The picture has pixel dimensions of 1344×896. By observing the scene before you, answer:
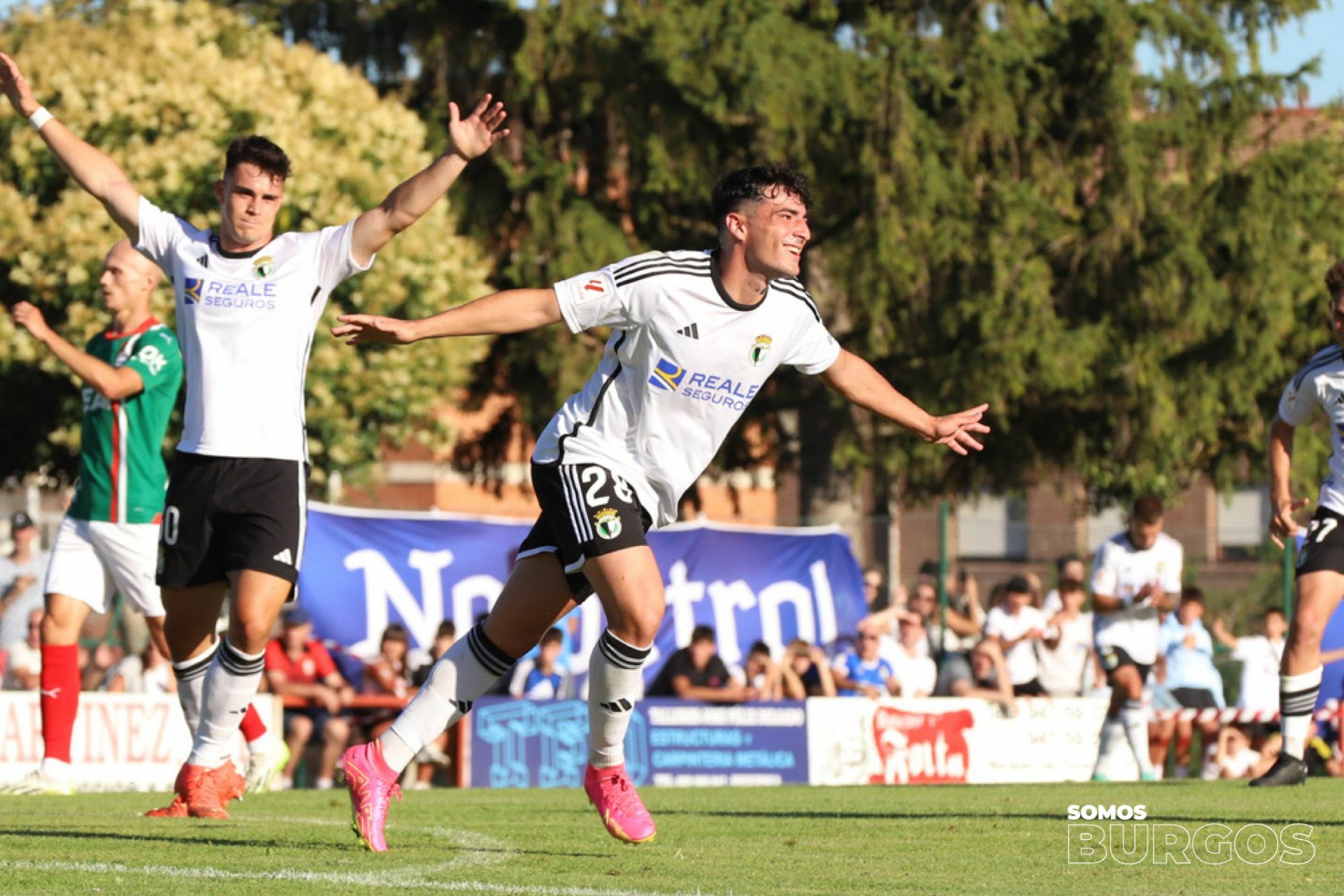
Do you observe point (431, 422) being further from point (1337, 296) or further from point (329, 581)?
point (1337, 296)

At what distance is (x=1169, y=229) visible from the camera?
29.1 meters

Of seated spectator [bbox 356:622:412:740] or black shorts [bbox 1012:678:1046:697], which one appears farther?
black shorts [bbox 1012:678:1046:697]

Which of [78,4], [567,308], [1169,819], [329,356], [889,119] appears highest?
[78,4]

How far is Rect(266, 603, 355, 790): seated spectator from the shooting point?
15.2 meters

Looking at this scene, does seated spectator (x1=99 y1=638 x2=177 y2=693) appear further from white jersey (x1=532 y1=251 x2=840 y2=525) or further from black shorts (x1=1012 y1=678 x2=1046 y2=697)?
white jersey (x1=532 y1=251 x2=840 y2=525)

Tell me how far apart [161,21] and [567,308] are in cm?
2155

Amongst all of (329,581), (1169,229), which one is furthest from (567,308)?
(1169,229)

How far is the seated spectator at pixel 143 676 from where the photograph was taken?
15695 mm

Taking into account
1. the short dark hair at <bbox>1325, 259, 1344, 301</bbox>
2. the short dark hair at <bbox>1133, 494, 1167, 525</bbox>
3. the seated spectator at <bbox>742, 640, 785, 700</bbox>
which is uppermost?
the short dark hair at <bbox>1325, 259, 1344, 301</bbox>

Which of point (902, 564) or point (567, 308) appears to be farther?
point (902, 564)

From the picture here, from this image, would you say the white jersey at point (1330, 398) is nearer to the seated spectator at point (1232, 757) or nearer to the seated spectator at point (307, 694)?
the seated spectator at point (1232, 757)

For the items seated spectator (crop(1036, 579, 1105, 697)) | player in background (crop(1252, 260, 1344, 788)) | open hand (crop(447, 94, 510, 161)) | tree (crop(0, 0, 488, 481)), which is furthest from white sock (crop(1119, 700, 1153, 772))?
tree (crop(0, 0, 488, 481))

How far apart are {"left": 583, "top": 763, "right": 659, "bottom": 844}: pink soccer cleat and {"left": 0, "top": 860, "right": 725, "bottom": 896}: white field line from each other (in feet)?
2.40

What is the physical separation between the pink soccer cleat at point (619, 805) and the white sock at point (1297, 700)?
3703mm
